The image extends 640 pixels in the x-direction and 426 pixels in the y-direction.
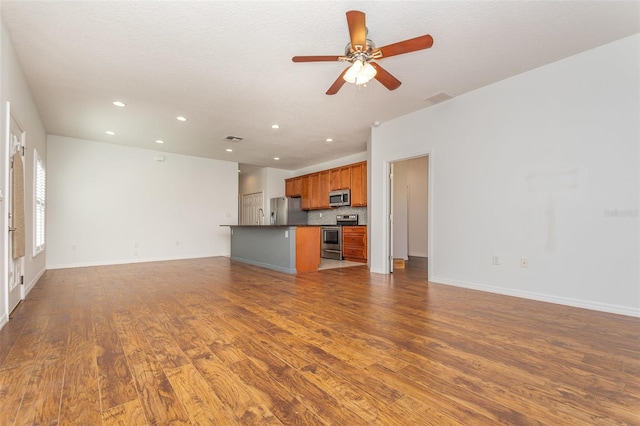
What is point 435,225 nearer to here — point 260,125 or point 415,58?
point 415,58

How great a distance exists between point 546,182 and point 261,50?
3.55 metres

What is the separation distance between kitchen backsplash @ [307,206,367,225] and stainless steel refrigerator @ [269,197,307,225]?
0.30 meters

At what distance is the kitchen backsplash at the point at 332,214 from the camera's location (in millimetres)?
7379

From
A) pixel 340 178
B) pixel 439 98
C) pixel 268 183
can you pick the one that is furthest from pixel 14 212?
pixel 268 183

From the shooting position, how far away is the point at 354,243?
6.97m

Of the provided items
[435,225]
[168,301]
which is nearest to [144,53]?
[168,301]

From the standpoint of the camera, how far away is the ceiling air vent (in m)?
4.04

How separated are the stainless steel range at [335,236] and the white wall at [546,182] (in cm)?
310

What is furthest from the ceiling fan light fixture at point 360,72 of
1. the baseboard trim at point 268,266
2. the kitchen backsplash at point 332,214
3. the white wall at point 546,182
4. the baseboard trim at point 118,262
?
the baseboard trim at point 118,262

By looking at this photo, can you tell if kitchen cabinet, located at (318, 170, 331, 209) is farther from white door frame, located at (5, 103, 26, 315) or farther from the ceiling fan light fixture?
white door frame, located at (5, 103, 26, 315)

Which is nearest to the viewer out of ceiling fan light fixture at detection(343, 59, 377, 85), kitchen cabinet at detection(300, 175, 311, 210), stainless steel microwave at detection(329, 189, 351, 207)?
ceiling fan light fixture at detection(343, 59, 377, 85)

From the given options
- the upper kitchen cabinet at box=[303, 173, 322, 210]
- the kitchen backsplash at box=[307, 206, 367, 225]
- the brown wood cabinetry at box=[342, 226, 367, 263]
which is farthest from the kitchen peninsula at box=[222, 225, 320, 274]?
the upper kitchen cabinet at box=[303, 173, 322, 210]

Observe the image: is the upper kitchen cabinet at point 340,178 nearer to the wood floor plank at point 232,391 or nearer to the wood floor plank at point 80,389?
the wood floor plank at point 232,391

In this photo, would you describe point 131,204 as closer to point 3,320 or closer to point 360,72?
point 3,320
